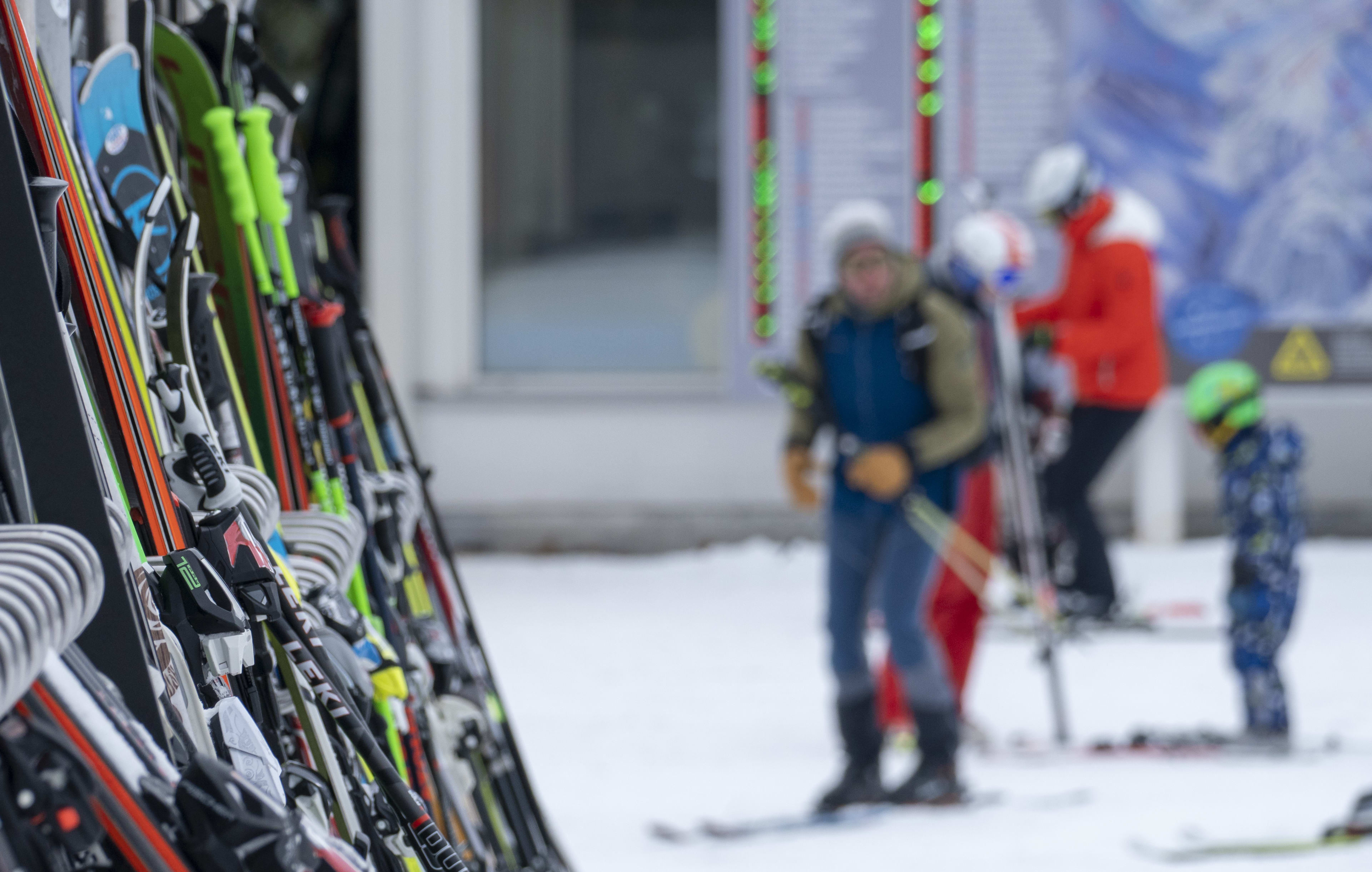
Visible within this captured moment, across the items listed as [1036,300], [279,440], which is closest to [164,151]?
[279,440]

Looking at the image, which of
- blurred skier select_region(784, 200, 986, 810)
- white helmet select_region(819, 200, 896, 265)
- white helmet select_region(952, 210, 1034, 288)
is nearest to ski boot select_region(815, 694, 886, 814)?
blurred skier select_region(784, 200, 986, 810)

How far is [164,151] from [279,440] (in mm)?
382

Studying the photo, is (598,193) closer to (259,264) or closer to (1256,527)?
(1256,527)

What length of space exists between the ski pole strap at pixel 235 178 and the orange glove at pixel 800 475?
2.36m

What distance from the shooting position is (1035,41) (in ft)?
23.2

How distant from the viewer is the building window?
7562mm

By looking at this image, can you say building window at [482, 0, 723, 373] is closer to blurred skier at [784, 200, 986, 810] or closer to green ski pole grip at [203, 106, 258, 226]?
blurred skier at [784, 200, 986, 810]

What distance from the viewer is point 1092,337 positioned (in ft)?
18.7

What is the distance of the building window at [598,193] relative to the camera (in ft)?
24.8

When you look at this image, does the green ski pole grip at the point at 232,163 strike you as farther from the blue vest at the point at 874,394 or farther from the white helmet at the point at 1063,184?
the white helmet at the point at 1063,184

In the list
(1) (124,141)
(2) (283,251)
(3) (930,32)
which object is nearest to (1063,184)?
(3) (930,32)

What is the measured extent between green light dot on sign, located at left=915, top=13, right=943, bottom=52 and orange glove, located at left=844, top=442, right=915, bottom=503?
→ 390cm

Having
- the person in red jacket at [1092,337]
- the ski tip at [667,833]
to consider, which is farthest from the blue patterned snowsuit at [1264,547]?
the ski tip at [667,833]

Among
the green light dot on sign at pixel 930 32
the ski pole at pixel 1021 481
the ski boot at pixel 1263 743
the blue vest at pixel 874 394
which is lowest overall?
the ski boot at pixel 1263 743
